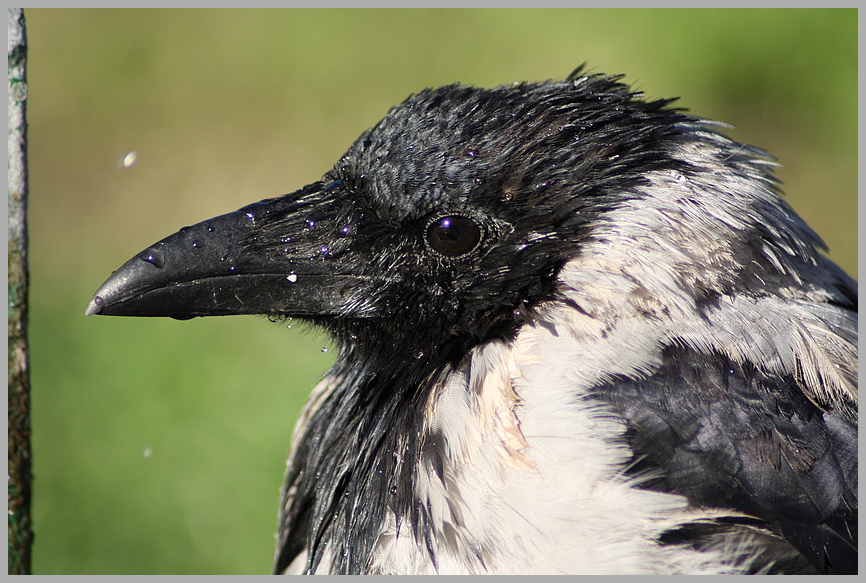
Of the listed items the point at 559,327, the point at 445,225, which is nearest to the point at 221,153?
the point at 445,225

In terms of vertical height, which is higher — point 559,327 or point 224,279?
point 224,279

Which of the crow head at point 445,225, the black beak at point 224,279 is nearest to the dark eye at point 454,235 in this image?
the crow head at point 445,225

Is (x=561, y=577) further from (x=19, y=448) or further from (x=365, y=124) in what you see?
(x=365, y=124)

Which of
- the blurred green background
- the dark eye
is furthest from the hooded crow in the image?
the blurred green background

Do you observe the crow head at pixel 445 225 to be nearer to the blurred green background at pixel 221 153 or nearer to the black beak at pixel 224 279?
the black beak at pixel 224 279

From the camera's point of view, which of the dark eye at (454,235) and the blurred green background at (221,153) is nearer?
the dark eye at (454,235)

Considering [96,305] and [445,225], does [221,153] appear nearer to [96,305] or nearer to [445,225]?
[96,305]

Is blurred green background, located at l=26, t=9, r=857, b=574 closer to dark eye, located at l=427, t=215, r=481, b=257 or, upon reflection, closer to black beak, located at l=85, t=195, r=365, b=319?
black beak, located at l=85, t=195, r=365, b=319
